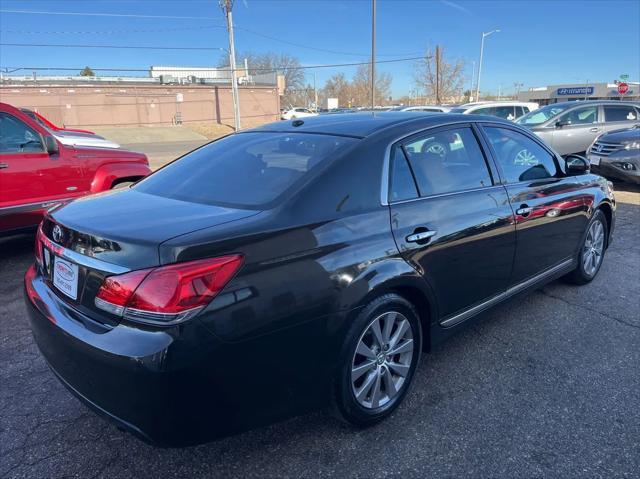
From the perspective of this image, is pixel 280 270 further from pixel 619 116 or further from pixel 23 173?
pixel 619 116

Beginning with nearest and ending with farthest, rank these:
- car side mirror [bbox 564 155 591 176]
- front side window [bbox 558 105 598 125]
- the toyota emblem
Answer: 1. the toyota emblem
2. car side mirror [bbox 564 155 591 176]
3. front side window [bbox 558 105 598 125]

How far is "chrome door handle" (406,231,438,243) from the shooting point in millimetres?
2604

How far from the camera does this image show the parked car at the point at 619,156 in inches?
355

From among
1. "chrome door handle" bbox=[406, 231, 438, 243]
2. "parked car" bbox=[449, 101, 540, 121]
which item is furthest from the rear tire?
"parked car" bbox=[449, 101, 540, 121]

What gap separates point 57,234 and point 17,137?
3.74m

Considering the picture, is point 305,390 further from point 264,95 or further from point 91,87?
point 264,95

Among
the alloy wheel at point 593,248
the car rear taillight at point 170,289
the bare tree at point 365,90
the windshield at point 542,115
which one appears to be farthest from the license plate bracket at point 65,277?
the bare tree at point 365,90

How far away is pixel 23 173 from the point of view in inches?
205

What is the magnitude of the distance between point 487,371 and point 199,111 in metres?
50.8

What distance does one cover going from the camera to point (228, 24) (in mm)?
28062

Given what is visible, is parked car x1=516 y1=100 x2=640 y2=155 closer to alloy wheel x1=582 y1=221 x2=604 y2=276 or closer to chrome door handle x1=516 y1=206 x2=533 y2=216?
alloy wheel x1=582 y1=221 x2=604 y2=276

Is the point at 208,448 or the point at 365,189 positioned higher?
the point at 365,189

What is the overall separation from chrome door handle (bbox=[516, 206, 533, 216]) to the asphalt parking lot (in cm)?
94

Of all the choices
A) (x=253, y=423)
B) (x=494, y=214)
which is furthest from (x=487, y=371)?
(x=253, y=423)
